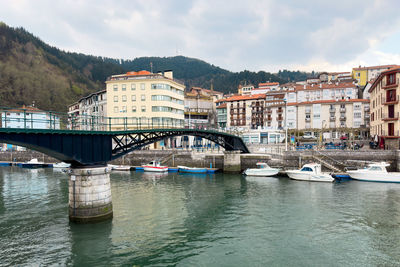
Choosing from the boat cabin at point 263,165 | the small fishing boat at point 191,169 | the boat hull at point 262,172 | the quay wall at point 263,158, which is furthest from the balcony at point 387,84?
the small fishing boat at point 191,169

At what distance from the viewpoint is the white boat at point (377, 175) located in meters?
42.9

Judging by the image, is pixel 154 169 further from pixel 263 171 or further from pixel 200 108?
pixel 200 108

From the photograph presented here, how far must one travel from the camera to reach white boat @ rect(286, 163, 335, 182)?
146 feet

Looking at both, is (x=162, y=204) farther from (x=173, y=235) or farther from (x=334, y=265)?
(x=334, y=265)

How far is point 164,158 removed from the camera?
64.8m

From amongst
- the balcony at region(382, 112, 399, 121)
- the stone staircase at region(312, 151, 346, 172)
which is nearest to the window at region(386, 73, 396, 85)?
the balcony at region(382, 112, 399, 121)

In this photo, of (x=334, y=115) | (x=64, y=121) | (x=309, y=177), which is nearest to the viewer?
(x=64, y=121)

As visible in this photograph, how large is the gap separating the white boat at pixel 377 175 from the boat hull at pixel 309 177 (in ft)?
16.2

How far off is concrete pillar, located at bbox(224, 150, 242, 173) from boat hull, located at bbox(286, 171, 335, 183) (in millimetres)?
12129

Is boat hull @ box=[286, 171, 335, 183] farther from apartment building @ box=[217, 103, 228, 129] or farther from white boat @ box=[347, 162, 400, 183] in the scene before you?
apartment building @ box=[217, 103, 228, 129]

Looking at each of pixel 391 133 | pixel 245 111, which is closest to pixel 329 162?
pixel 391 133

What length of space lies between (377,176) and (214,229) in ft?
112

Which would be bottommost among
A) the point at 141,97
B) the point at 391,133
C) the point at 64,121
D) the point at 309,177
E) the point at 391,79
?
the point at 309,177

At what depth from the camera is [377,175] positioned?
4366 cm
